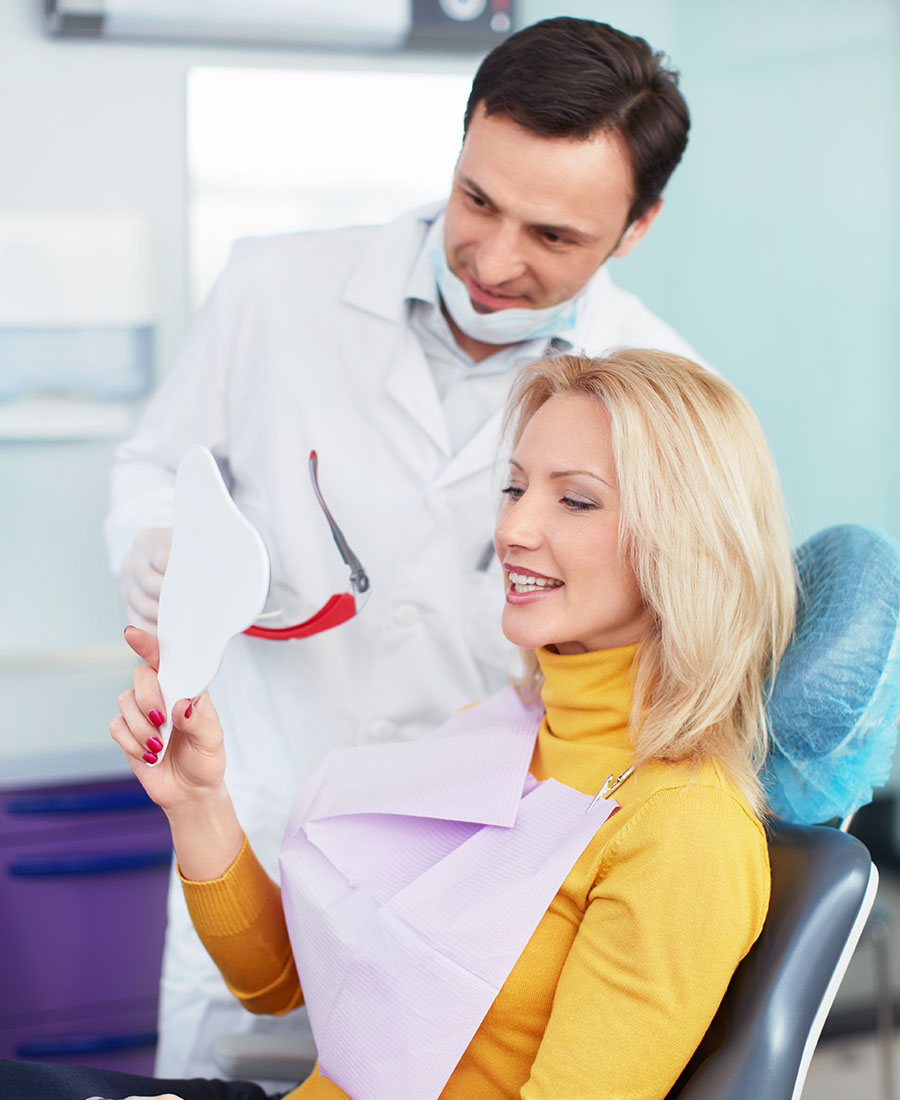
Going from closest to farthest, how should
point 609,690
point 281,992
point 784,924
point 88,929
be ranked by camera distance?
point 784,924
point 609,690
point 281,992
point 88,929

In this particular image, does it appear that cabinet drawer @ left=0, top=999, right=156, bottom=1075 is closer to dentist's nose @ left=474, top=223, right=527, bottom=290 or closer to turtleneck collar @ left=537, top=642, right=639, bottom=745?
turtleneck collar @ left=537, top=642, right=639, bottom=745

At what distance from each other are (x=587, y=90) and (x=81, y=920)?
5.38 ft

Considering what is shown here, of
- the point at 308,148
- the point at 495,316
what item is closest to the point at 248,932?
the point at 495,316

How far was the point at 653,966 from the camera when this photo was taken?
883mm

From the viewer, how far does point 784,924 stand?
913 mm

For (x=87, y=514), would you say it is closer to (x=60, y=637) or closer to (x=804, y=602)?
(x=60, y=637)

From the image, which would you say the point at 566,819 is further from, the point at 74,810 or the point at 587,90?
the point at 74,810

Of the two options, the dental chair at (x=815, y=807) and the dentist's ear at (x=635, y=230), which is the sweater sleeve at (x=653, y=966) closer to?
the dental chair at (x=815, y=807)

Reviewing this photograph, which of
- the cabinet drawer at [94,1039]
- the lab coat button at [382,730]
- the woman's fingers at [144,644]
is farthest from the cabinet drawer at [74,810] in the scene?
the woman's fingers at [144,644]

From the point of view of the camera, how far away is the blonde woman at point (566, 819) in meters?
0.90

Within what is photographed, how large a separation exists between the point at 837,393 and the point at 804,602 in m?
1.36

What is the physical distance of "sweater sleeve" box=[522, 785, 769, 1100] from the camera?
878mm

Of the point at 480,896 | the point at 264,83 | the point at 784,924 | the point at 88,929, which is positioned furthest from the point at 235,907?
the point at 264,83

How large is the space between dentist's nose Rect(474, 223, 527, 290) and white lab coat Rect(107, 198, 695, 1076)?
0.19m
